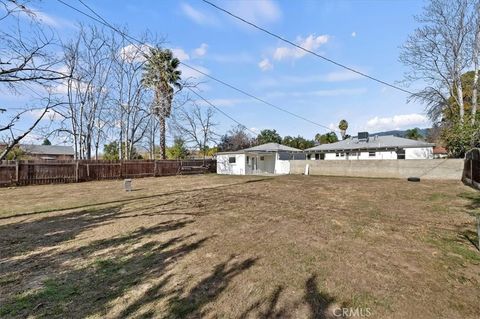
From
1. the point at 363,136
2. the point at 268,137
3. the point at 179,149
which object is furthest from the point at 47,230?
the point at 268,137

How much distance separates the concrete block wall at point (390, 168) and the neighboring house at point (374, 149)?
→ 5.24 m

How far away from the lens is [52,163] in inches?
689

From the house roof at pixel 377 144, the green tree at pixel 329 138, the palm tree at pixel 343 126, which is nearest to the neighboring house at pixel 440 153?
the house roof at pixel 377 144

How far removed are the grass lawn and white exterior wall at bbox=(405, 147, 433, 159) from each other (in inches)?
715

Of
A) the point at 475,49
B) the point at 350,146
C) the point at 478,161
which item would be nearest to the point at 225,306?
the point at 478,161

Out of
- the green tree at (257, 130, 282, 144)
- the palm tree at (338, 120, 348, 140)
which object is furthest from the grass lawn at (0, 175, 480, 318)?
the palm tree at (338, 120, 348, 140)

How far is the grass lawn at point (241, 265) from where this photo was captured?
283cm

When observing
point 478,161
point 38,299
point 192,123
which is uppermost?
point 192,123

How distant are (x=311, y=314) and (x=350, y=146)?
2566cm

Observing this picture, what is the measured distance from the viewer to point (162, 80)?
2533cm

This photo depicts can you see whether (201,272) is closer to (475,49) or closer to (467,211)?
(467,211)

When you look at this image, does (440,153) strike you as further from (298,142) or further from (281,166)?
(281,166)

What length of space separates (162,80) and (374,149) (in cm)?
1986

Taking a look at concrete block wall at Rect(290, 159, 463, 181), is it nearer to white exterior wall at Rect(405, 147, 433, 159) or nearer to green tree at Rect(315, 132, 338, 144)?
white exterior wall at Rect(405, 147, 433, 159)
